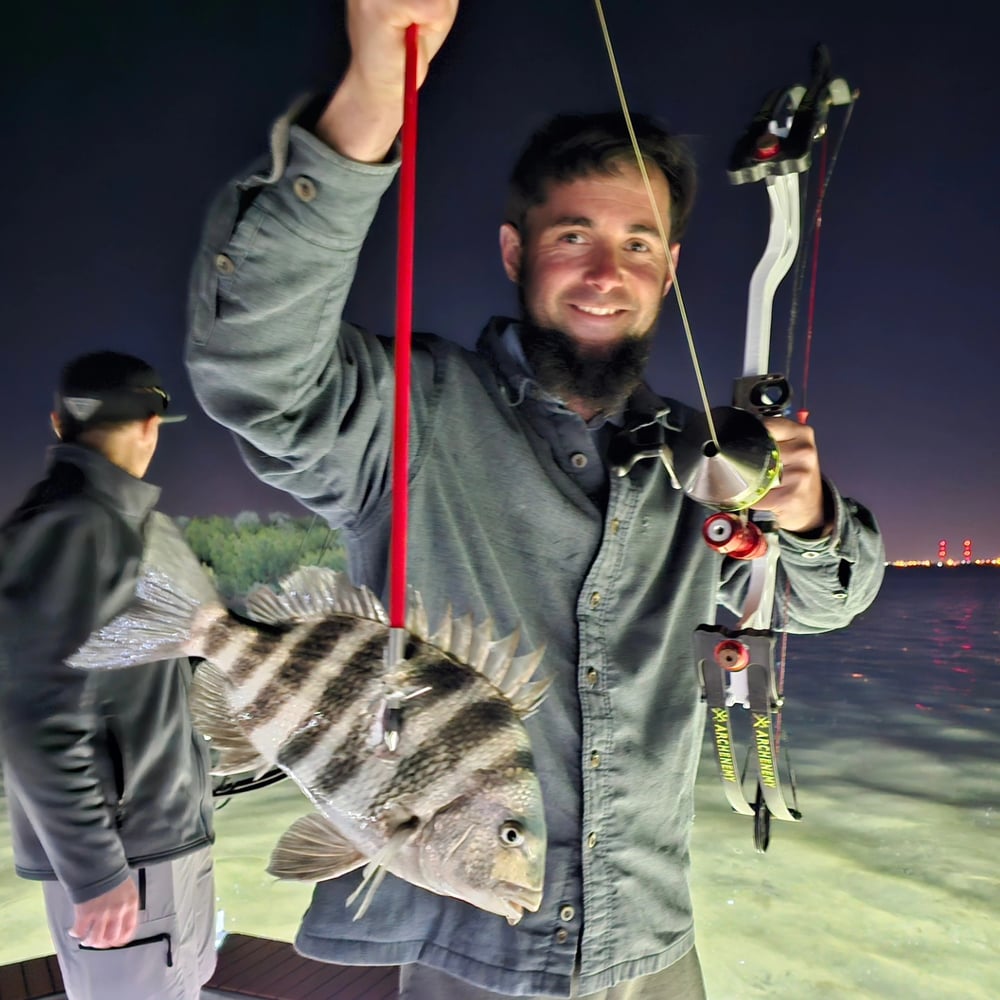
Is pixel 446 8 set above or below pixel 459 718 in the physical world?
above

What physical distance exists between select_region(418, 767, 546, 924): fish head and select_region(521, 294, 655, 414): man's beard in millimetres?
437

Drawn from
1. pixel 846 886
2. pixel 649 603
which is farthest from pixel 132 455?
pixel 846 886

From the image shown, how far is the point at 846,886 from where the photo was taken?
234cm

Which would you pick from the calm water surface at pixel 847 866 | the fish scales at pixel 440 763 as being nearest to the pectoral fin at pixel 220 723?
the fish scales at pixel 440 763

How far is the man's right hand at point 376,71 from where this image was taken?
0.42 m

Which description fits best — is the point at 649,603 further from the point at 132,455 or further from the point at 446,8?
the point at 132,455

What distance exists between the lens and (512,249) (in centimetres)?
87

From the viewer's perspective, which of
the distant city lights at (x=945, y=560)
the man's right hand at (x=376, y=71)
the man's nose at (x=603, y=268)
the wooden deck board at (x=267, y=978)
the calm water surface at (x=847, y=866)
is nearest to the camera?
the man's right hand at (x=376, y=71)

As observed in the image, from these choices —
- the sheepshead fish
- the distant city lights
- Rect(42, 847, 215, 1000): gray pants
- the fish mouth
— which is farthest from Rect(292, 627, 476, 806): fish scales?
the distant city lights

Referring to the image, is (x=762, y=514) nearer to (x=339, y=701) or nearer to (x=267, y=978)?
(x=339, y=701)

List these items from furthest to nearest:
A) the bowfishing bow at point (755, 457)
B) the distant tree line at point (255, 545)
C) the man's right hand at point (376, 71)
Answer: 1. the distant tree line at point (255, 545)
2. the bowfishing bow at point (755, 457)
3. the man's right hand at point (376, 71)

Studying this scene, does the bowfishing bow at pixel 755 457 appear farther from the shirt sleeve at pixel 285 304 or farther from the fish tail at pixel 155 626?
the fish tail at pixel 155 626

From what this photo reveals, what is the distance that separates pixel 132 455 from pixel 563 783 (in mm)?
731

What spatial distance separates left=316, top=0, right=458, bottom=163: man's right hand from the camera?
42 cm
